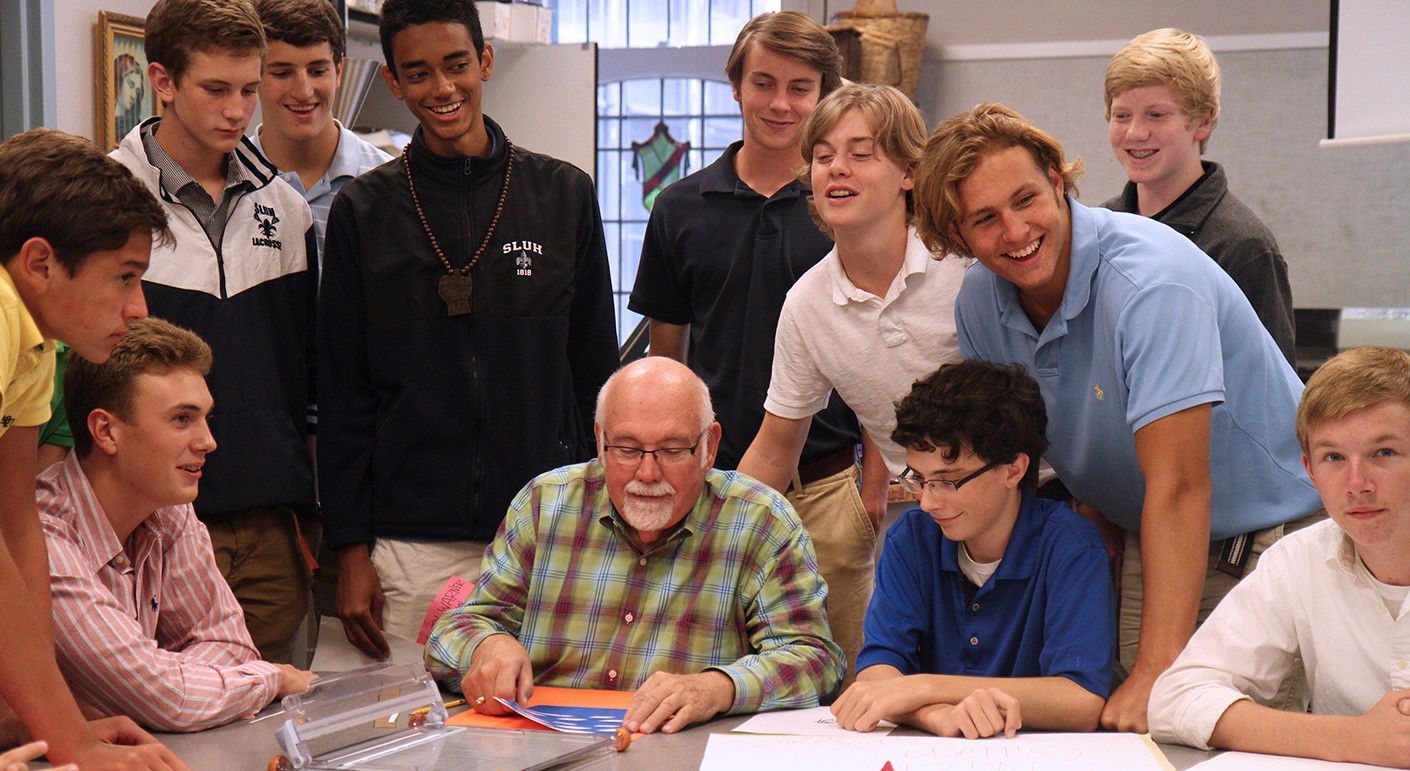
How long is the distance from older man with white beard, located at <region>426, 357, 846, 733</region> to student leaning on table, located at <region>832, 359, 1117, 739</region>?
12cm

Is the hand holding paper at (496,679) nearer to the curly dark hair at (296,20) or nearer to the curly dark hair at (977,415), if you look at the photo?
the curly dark hair at (977,415)

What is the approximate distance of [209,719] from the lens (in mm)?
1836

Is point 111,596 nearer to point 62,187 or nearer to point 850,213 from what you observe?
point 62,187

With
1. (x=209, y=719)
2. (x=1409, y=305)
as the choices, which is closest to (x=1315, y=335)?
(x=1409, y=305)

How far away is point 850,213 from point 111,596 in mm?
1294

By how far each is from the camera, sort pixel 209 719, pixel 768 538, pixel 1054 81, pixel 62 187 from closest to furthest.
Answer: pixel 62 187, pixel 209 719, pixel 768 538, pixel 1054 81

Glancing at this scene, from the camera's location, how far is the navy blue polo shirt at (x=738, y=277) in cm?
273

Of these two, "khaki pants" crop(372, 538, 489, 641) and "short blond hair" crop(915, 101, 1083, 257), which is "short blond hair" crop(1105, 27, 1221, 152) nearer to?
"short blond hair" crop(915, 101, 1083, 257)

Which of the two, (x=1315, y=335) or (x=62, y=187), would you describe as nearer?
(x=62, y=187)

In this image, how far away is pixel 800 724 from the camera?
183 centimetres

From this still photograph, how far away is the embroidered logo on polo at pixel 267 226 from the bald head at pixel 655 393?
2.65 ft

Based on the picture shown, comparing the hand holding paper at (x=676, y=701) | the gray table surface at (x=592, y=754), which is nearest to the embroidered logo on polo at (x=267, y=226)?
the gray table surface at (x=592, y=754)

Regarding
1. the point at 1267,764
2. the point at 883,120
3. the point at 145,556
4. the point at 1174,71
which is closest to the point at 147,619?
the point at 145,556

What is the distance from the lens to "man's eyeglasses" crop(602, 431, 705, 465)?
2092 mm
